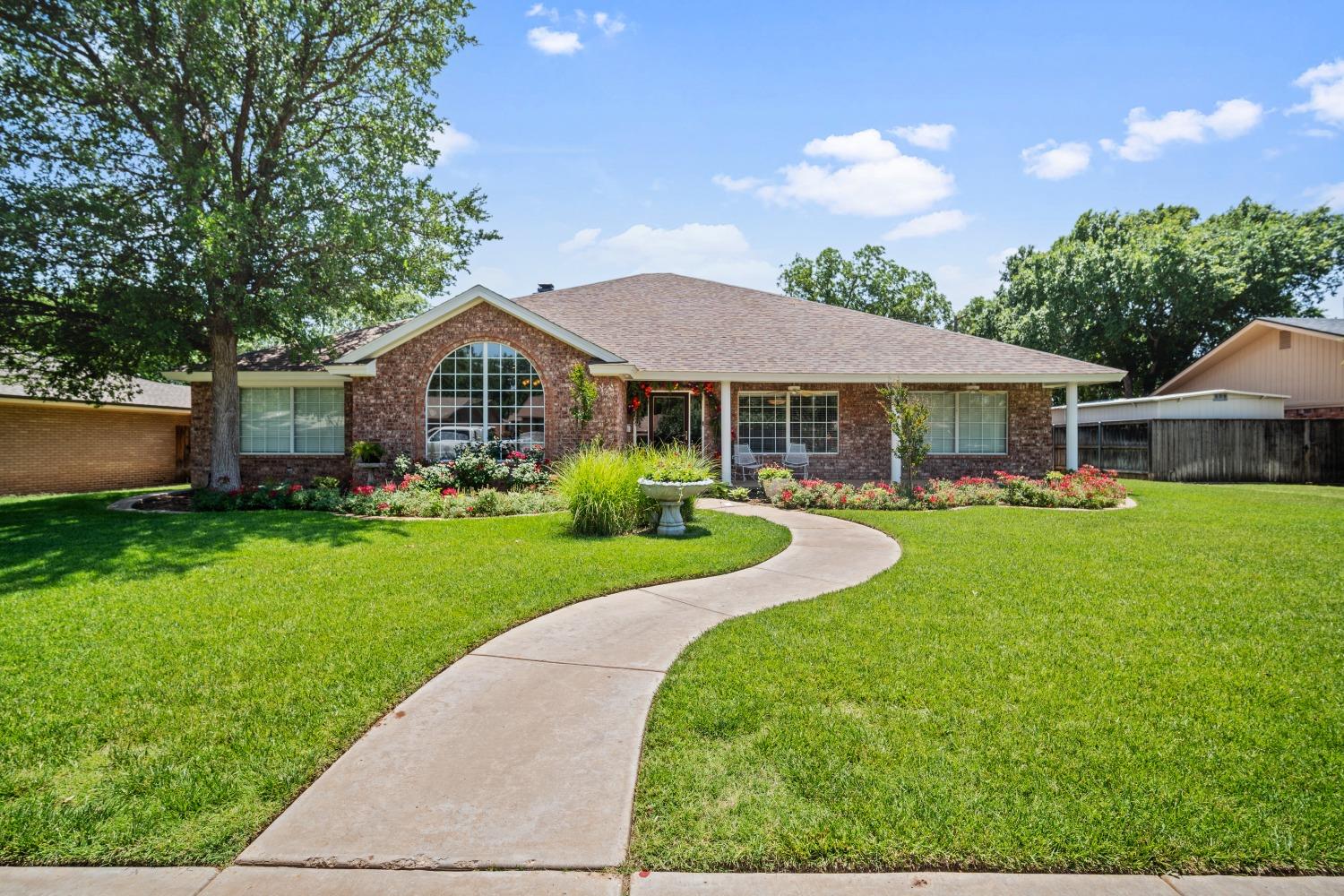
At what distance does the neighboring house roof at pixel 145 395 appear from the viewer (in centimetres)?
1644

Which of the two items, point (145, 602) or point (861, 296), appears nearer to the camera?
point (145, 602)

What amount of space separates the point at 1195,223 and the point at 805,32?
36.2 meters

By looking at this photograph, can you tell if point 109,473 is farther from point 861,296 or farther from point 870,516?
point 861,296

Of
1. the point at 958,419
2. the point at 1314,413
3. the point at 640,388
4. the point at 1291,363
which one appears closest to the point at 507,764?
the point at 640,388

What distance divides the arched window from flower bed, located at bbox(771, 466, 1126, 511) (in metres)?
5.74

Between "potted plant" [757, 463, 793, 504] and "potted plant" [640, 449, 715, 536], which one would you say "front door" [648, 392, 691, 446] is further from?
"potted plant" [640, 449, 715, 536]

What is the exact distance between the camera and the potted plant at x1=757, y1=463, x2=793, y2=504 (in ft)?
43.7

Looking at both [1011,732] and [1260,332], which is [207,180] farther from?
[1260,332]

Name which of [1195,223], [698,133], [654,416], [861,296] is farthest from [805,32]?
[1195,223]

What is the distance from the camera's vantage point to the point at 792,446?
1705 centimetres

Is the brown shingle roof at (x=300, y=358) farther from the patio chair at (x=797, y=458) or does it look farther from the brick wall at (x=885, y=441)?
the patio chair at (x=797, y=458)

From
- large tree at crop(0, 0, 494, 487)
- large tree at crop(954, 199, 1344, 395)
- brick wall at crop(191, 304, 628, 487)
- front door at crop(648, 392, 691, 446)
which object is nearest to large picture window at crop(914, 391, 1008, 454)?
front door at crop(648, 392, 691, 446)

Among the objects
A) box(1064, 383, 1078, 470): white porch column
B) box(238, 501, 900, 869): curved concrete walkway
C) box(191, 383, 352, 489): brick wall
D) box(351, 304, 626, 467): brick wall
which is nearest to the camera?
box(238, 501, 900, 869): curved concrete walkway

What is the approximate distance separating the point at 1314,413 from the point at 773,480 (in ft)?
64.3
